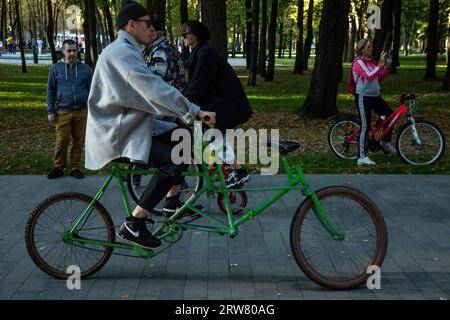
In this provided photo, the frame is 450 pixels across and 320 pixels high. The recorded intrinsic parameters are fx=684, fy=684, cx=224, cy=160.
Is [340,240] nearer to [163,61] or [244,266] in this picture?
[244,266]

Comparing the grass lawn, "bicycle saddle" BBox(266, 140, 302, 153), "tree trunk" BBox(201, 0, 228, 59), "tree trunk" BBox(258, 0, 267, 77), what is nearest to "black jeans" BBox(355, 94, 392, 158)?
the grass lawn

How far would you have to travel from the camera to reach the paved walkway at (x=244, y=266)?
4887 mm

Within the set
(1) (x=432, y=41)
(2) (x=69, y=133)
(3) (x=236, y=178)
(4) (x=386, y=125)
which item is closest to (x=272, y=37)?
(1) (x=432, y=41)

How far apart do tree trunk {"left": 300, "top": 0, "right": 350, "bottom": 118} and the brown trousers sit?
7516mm

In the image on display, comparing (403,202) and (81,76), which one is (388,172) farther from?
(81,76)

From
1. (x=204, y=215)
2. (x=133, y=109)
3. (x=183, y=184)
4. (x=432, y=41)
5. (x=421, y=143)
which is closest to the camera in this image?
(x=133, y=109)

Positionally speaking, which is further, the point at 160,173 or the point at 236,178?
the point at 236,178

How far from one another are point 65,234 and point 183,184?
1.58m

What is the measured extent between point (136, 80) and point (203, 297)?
1576 mm

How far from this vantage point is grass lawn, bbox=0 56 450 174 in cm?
1027

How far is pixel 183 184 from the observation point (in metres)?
6.49

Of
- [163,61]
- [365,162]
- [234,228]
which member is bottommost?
[365,162]

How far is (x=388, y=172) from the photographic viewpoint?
9758 millimetres
